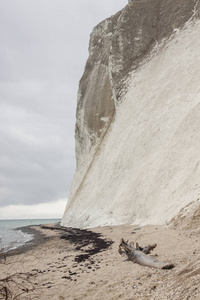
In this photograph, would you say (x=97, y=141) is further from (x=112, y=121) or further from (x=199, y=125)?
(x=199, y=125)

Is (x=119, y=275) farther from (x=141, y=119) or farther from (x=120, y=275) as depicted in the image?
(x=141, y=119)

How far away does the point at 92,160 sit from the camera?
27.6 metres

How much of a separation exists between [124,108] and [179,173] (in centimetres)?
1227

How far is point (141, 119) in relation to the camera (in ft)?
66.6

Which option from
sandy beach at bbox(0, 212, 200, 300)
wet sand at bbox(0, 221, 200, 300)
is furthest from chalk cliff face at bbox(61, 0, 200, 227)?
wet sand at bbox(0, 221, 200, 300)

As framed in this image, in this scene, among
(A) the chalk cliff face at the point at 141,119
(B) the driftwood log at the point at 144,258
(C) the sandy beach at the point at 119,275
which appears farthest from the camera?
(A) the chalk cliff face at the point at 141,119

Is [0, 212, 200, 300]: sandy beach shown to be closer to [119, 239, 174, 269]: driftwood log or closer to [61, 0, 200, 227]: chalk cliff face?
[119, 239, 174, 269]: driftwood log

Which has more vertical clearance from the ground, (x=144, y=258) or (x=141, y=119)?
(x=141, y=119)

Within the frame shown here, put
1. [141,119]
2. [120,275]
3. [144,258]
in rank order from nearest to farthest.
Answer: [120,275]
[144,258]
[141,119]

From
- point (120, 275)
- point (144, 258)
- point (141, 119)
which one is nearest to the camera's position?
point (120, 275)

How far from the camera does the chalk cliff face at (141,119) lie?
14086 mm

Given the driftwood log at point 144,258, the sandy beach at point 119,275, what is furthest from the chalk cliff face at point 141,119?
the driftwood log at point 144,258

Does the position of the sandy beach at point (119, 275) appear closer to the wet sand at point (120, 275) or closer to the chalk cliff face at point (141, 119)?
the wet sand at point (120, 275)

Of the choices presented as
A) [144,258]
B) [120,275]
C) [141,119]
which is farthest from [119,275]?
[141,119]
